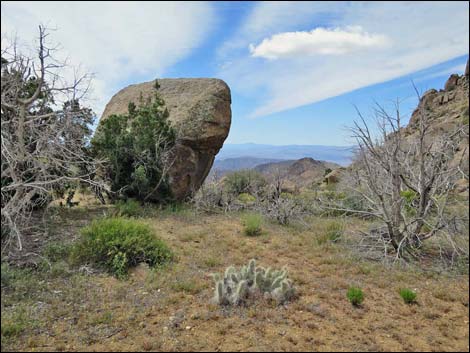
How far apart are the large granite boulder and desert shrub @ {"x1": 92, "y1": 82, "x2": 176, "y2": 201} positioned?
43 cm

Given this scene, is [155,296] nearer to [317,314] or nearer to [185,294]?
[185,294]

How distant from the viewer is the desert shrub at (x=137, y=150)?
30.7 ft

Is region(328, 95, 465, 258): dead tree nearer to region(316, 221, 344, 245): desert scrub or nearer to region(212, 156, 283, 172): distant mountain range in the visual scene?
region(316, 221, 344, 245): desert scrub

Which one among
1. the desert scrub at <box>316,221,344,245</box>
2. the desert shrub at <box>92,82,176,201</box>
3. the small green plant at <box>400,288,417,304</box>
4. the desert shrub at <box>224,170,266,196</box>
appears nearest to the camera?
the small green plant at <box>400,288,417,304</box>

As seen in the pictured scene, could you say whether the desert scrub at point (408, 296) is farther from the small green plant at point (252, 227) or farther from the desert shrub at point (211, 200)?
the desert shrub at point (211, 200)

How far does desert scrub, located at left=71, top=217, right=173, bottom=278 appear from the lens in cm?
514

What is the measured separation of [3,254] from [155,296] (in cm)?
237

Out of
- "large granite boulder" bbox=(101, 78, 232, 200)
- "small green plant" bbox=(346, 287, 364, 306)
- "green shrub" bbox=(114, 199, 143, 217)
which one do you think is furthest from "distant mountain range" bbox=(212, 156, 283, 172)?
"small green plant" bbox=(346, 287, 364, 306)

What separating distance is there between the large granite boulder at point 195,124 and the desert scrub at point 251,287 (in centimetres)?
608

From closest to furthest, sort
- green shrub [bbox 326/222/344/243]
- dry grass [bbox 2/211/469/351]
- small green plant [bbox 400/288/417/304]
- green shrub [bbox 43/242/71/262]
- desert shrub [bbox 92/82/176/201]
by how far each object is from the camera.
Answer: dry grass [bbox 2/211/469/351] < small green plant [bbox 400/288/417/304] < green shrub [bbox 43/242/71/262] < green shrub [bbox 326/222/344/243] < desert shrub [bbox 92/82/176/201]

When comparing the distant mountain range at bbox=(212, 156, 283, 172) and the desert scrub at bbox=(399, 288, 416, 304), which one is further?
the distant mountain range at bbox=(212, 156, 283, 172)

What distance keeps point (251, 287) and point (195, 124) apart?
6.64 m

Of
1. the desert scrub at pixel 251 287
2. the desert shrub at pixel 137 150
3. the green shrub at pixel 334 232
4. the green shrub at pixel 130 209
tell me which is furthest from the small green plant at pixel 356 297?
the desert shrub at pixel 137 150

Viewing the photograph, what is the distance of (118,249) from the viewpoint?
17.3 feet
